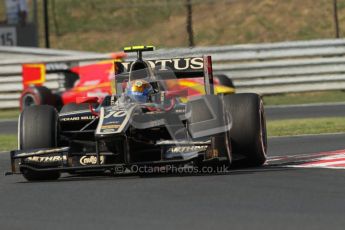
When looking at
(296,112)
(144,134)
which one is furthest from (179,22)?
(144,134)

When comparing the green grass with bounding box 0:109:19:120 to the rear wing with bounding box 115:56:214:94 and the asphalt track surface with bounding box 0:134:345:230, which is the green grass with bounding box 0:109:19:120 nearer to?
the rear wing with bounding box 115:56:214:94

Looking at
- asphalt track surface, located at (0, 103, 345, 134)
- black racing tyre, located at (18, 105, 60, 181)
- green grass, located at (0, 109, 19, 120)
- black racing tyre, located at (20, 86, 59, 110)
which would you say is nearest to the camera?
black racing tyre, located at (18, 105, 60, 181)

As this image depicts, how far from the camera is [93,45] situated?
57.4 metres

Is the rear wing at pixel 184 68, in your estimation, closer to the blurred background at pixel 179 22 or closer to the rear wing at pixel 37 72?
the rear wing at pixel 37 72

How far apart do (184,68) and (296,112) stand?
9842 millimetres

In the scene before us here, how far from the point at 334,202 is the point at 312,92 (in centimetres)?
1859

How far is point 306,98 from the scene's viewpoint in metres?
26.5

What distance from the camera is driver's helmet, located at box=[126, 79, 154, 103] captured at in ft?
38.5

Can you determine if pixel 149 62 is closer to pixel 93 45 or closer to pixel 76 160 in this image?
pixel 76 160

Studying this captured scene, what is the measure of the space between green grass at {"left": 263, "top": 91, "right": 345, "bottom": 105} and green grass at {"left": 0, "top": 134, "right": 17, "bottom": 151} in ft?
26.9

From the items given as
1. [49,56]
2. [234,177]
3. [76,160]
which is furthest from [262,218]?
[49,56]

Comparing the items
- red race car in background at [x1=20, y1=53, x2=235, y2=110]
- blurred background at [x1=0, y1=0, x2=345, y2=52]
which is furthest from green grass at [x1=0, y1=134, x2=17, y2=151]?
blurred background at [x1=0, y1=0, x2=345, y2=52]

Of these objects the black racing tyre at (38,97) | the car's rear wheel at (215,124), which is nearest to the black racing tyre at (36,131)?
the car's rear wheel at (215,124)

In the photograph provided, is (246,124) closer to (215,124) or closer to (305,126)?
(215,124)
